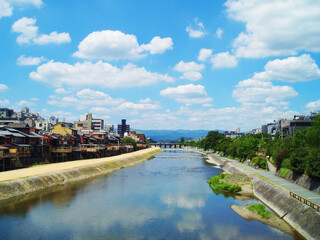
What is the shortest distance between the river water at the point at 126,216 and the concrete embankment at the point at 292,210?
1.97 m

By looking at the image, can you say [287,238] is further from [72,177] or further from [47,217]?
[72,177]

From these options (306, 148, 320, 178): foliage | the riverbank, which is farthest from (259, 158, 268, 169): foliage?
(306, 148, 320, 178): foliage

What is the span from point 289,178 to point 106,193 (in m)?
30.3

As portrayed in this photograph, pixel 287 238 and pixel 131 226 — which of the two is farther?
pixel 131 226

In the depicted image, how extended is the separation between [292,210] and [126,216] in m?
18.4

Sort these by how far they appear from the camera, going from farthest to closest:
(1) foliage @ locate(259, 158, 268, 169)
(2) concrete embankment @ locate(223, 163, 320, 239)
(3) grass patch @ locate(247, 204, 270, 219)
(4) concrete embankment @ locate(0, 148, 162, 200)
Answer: (1) foliage @ locate(259, 158, 268, 169)
(4) concrete embankment @ locate(0, 148, 162, 200)
(3) grass patch @ locate(247, 204, 270, 219)
(2) concrete embankment @ locate(223, 163, 320, 239)

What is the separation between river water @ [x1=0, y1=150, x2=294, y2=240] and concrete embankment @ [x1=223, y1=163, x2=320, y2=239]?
6.47ft

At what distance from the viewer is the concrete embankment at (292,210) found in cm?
2338

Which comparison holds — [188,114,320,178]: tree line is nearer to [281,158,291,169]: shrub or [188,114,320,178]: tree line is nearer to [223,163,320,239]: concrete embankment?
[281,158,291,169]: shrub

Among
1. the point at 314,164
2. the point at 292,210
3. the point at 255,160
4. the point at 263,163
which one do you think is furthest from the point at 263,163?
the point at 292,210

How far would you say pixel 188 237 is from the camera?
2466 centimetres

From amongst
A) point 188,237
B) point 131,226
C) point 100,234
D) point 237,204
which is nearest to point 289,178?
point 237,204

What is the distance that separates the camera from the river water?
25281 mm

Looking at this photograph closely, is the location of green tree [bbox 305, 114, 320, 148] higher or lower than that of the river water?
higher
